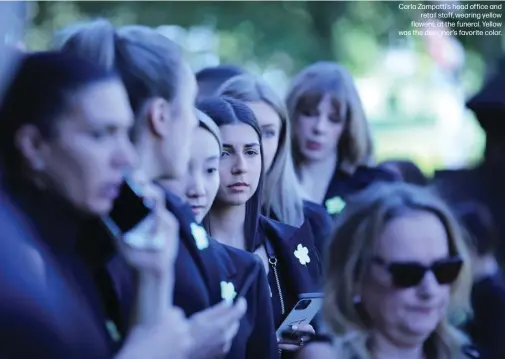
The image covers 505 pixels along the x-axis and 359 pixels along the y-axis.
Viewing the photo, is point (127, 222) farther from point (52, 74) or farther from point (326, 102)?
point (326, 102)

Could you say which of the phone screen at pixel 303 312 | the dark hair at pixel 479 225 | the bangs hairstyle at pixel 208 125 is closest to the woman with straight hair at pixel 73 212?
the bangs hairstyle at pixel 208 125

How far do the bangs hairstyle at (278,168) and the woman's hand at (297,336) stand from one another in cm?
23

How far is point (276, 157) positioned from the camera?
191 centimetres

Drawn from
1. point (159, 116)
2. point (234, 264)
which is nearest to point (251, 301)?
point (234, 264)

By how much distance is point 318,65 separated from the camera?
2223 mm

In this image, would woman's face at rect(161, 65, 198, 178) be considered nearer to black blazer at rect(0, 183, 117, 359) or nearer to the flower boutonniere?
black blazer at rect(0, 183, 117, 359)

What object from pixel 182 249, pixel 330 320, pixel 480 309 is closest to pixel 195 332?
pixel 182 249

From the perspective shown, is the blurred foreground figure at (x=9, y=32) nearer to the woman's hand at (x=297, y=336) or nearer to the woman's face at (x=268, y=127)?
the woman's face at (x=268, y=127)

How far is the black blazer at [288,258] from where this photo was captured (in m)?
1.80

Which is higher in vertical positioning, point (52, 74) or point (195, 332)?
point (52, 74)

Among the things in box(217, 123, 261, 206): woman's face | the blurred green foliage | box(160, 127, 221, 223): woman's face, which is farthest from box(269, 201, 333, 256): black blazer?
the blurred green foliage

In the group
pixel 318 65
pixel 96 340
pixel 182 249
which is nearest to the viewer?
pixel 96 340

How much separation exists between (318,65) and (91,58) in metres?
0.86

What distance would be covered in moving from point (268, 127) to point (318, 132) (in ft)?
0.59
